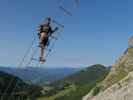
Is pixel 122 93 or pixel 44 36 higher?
pixel 122 93

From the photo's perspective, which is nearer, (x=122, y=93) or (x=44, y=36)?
(x=44, y=36)

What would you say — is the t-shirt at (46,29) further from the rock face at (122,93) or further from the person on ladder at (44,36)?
the rock face at (122,93)

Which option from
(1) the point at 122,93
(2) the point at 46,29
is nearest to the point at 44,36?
(2) the point at 46,29

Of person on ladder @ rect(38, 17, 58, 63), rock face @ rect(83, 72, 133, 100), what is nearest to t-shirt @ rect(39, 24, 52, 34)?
person on ladder @ rect(38, 17, 58, 63)

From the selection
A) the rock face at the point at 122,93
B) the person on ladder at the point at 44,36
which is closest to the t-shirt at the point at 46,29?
the person on ladder at the point at 44,36

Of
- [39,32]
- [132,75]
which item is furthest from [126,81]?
[39,32]

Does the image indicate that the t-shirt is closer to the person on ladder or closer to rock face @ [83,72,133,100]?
the person on ladder

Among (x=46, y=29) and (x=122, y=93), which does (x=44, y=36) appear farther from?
(x=122, y=93)

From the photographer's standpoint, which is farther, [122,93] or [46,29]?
[122,93]

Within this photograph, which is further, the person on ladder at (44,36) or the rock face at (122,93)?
the rock face at (122,93)

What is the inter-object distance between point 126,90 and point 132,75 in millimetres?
20997

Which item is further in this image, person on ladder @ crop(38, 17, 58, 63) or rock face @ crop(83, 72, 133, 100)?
rock face @ crop(83, 72, 133, 100)

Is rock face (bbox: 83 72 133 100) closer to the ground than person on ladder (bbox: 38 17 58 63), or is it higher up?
higher up

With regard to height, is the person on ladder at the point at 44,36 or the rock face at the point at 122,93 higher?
the rock face at the point at 122,93
